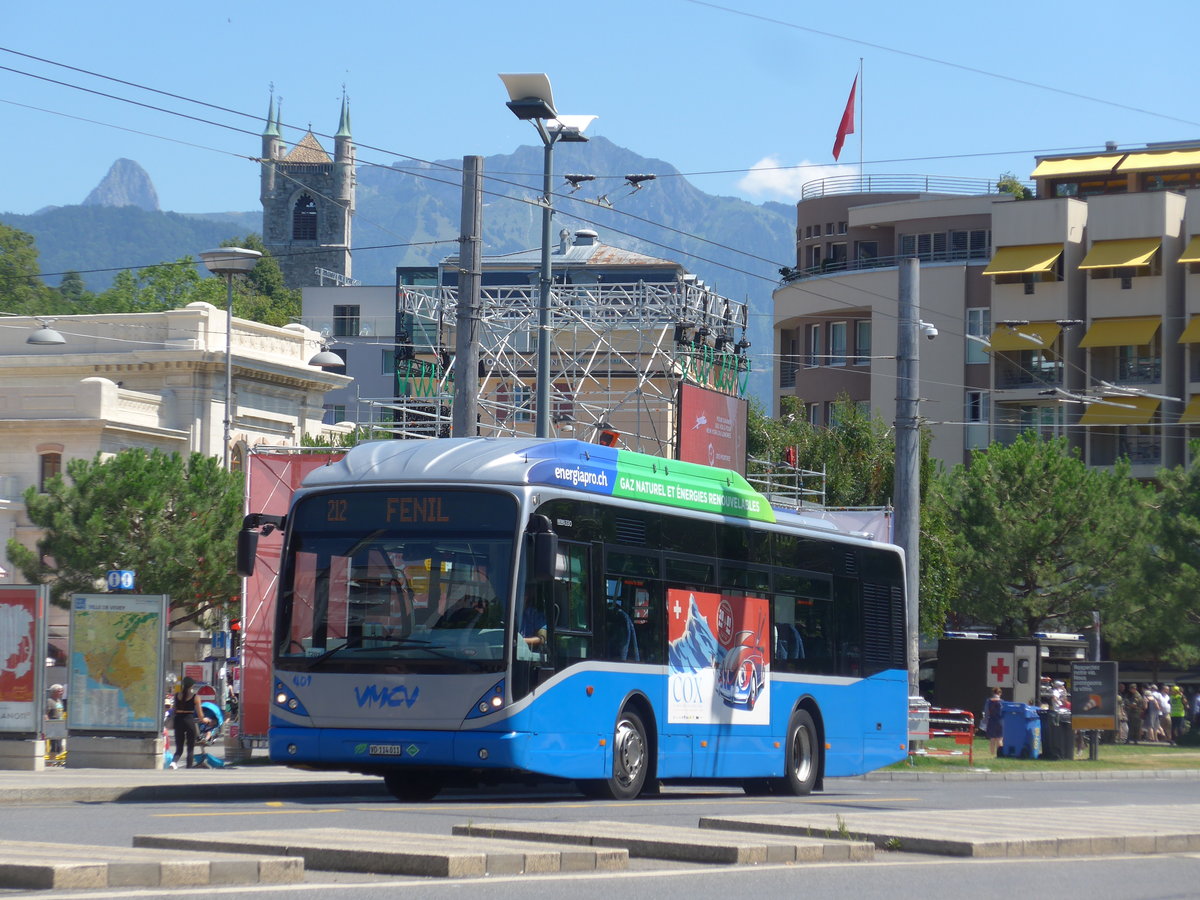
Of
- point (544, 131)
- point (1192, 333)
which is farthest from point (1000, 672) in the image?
point (1192, 333)

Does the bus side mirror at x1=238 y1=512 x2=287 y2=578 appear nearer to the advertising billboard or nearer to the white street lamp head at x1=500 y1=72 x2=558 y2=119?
the white street lamp head at x1=500 y1=72 x2=558 y2=119

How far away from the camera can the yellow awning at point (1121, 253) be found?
70.5 m

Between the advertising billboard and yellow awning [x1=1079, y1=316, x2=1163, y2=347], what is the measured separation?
36.6m

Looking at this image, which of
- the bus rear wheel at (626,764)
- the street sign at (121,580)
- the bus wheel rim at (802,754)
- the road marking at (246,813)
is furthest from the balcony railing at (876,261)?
the road marking at (246,813)

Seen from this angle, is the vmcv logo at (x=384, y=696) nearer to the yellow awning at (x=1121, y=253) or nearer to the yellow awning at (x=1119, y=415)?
the yellow awning at (x=1119, y=415)

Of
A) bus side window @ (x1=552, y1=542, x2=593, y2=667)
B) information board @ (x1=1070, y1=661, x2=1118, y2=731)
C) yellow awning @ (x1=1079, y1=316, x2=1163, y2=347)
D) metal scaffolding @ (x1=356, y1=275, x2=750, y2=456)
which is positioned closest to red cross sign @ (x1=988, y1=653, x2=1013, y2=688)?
→ information board @ (x1=1070, y1=661, x2=1118, y2=731)

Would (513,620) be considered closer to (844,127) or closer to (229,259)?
(229,259)

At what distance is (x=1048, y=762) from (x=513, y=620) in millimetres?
19063

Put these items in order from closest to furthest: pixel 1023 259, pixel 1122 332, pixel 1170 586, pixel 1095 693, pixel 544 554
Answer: pixel 544 554
pixel 1095 693
pixel 1170 586
pixel 1122 332
pixel 1023 259

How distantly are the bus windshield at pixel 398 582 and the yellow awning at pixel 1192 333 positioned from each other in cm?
5760

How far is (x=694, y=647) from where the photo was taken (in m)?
18.9

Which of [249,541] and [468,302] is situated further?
[468,302]

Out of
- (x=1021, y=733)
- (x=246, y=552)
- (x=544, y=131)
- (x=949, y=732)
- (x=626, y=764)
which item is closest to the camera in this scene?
(x=246, y=552)

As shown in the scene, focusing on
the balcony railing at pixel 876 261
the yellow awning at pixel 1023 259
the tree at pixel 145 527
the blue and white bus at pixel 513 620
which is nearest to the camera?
the blue and white bus at pixel 513 620
